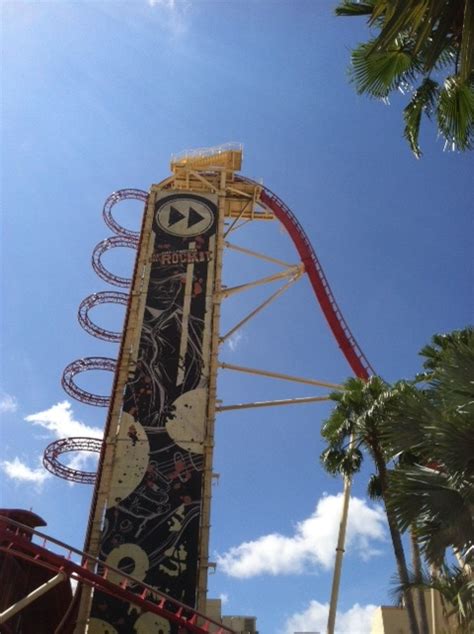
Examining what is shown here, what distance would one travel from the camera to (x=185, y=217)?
27531 mm

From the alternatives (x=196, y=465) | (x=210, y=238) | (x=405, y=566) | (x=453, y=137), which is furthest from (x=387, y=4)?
(x=210, y=238)

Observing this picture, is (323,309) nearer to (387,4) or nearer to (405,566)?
(405,566)

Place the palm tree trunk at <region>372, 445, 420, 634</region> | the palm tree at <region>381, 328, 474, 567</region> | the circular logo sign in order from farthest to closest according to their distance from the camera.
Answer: the circular logo sign < the palm tree trunk at <region>372, 445, 420, 634</region> < the palm tree at <region>381, 328, 474, 567</region>

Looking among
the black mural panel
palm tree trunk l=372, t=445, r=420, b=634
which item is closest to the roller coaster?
the black mural panel

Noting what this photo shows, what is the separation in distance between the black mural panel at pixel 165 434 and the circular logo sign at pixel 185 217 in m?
0.04

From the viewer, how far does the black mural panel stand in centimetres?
1900

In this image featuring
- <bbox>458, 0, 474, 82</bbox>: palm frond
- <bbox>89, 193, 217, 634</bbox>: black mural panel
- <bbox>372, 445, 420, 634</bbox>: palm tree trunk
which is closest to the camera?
<bbox>458, 0, 474, 82</bbox>: palm frond

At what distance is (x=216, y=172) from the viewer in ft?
100.0

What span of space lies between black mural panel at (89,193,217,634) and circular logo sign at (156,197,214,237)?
0.15 feet


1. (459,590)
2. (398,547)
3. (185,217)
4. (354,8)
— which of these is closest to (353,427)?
(398,547)

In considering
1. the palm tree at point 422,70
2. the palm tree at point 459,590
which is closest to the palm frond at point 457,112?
the palm tree at point 422,70

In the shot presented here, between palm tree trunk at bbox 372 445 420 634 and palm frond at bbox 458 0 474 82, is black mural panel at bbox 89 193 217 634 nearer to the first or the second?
palm tree trunk at bbox 372 445 420 634

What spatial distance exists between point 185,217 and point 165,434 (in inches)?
404

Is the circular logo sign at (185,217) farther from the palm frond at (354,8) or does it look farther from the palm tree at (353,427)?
the palm frond at (354,8)
